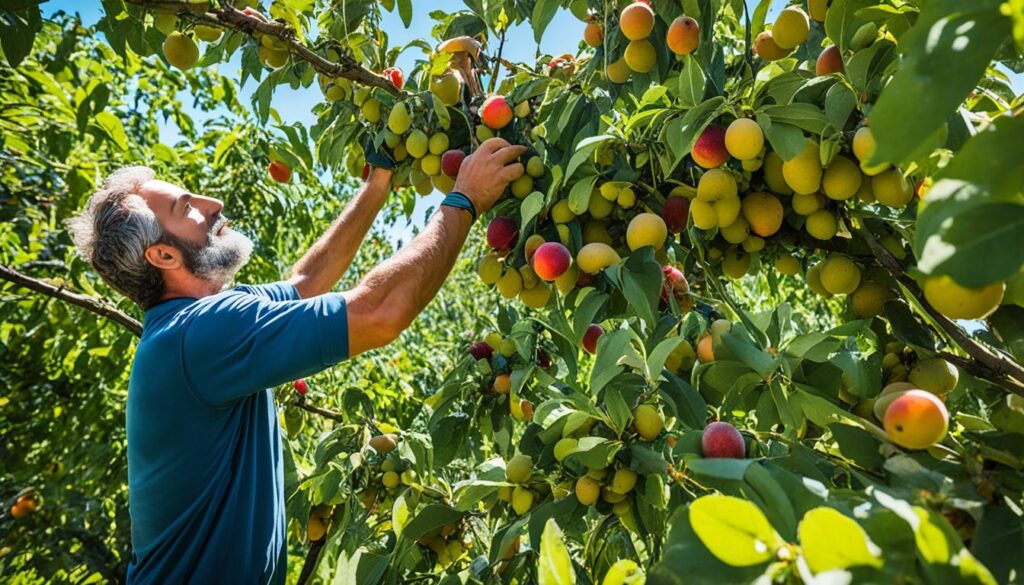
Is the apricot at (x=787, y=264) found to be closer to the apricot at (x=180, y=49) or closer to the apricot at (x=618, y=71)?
the apricot at (x=618, y=71)

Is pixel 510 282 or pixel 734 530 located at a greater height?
pixel 510 282

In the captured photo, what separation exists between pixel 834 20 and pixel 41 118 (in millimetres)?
3836

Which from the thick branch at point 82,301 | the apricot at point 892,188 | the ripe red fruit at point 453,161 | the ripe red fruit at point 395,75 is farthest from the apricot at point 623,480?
the thick branch at point 82,301

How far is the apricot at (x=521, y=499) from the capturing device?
1436 millimetres

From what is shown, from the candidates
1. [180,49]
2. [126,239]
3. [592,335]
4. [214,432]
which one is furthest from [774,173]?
[126,239]

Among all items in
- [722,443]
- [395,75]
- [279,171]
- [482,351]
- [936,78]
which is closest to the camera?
[936,78]

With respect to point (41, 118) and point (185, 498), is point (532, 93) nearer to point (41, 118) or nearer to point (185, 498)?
point (185, 498)

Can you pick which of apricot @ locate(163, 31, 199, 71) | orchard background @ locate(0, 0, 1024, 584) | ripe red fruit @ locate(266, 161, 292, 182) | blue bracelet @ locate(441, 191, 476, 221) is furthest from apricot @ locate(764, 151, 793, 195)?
ripe red fruit @ locate(266, 161, 292, 182)

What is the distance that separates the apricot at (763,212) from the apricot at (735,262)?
16cm

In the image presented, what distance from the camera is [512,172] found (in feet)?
5.25

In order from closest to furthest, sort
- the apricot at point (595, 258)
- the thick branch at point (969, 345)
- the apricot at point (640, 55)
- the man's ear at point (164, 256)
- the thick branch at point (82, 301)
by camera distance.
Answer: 1. the thick branch at point (969, 345)
2. the apricot at point (595, 258)
3. the apricot at point (640, 55)
4. the man's ear at point (164, 256)
5. the thick branch at point (82, 301)

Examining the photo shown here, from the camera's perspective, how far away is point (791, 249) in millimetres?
1534

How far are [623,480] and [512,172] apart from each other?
0.71 meters

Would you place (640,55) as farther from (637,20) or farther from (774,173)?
(774,173)
